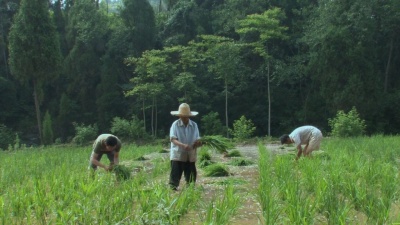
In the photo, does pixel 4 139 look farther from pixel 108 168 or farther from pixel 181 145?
pixel 181 145

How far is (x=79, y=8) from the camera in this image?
30438 millimetres

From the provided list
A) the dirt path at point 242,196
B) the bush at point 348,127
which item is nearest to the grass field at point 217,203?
the dirt path at point 242,196

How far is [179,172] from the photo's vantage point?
6.02 m

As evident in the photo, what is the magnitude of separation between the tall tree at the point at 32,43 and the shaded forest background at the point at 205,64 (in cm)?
5

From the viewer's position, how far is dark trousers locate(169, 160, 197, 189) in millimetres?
5926

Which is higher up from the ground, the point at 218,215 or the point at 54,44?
the point at 54,44

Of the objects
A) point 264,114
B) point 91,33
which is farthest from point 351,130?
point 91,33

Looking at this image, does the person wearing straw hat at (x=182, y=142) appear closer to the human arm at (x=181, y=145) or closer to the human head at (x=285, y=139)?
the human arm at (x=181, y=145)

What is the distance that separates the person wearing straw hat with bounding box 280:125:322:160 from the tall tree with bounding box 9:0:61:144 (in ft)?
57.4

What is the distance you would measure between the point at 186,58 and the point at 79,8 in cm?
982

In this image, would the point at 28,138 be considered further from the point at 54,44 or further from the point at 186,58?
the point at 186,58

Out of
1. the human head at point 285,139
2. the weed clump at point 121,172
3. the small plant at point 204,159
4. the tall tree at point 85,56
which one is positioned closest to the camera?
the weed clump at point 121,172

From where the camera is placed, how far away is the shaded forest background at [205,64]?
23297mm

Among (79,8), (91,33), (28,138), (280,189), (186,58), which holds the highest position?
A: (79,8)
